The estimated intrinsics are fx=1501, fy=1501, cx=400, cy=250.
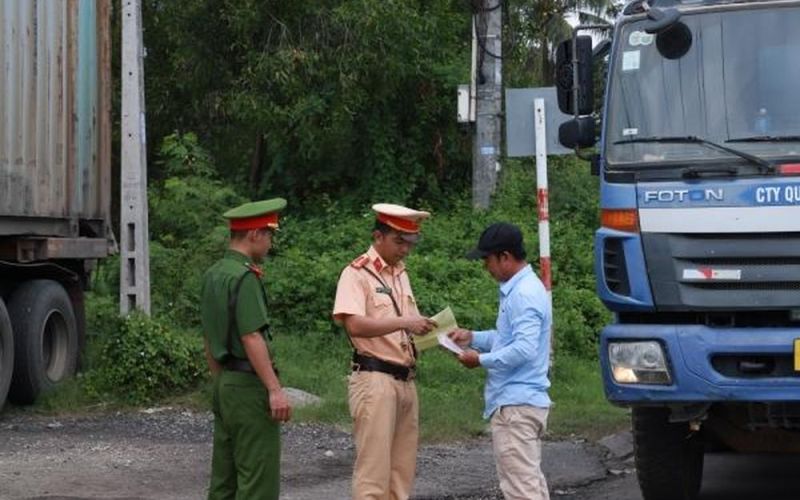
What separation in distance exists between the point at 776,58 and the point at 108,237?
750 cm

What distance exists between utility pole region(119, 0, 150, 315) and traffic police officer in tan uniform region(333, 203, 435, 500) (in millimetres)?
6486

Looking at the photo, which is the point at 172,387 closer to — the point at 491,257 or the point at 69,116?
the point at 69,116

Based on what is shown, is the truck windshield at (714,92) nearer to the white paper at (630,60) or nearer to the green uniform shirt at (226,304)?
the white paper at (630,60)

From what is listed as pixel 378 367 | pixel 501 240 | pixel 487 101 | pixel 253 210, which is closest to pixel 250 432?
pixel 378 367

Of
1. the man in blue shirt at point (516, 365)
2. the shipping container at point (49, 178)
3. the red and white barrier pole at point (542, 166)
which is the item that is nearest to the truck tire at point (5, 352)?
the shipping container at point (49, 178)

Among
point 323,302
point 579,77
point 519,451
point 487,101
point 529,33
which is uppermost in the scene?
point 529,33

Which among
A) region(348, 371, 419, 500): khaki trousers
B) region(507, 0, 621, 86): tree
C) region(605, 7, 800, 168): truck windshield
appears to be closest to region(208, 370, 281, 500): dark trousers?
region(348, 371, 419, 500): khaki trousers

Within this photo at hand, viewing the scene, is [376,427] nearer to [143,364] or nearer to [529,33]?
[143,364]

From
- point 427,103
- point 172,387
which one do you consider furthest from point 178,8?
point 172,387

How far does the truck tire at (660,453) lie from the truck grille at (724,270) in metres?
0.93

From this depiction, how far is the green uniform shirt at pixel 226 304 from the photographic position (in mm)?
6512

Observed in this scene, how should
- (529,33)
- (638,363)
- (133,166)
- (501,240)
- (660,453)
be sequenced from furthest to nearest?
(529,33) → (133,166) → (660,453) → (638,363) → (501,240)

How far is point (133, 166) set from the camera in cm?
1323

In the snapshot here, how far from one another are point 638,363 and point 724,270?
0.65 metres
